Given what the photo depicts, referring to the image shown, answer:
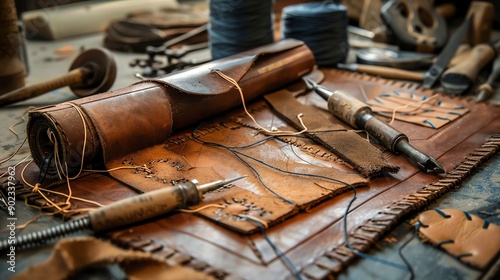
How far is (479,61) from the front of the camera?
3697 millimetres

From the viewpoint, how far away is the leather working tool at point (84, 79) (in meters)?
3.28

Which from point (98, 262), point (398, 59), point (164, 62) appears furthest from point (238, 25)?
point (98, 262)

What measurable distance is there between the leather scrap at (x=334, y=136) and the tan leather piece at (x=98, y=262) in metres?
1.06

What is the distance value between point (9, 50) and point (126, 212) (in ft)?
6.62

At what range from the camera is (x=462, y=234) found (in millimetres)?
1960

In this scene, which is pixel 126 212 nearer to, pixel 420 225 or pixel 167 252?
pixel 167 252

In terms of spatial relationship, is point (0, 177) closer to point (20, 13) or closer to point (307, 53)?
point (307, 53)

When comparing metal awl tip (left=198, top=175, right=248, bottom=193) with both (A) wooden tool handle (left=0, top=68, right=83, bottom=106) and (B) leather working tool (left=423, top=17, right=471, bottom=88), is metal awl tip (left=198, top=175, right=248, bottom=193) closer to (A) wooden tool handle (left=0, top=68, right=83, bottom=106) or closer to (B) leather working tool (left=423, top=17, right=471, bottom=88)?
(A) wooden tool handle (left=0, top=68, right=83, bottom=106)

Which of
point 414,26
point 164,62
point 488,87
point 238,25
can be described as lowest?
point 164,62

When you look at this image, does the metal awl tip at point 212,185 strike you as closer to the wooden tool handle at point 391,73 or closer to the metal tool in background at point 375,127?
the metal tool in background at point 375,127

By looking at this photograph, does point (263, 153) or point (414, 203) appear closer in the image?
point (414, 203)

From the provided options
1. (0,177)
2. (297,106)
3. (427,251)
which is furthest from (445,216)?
(0,177)

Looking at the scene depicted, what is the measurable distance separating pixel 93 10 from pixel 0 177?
3.41m

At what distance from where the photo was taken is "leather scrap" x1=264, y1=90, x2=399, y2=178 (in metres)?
2.44
